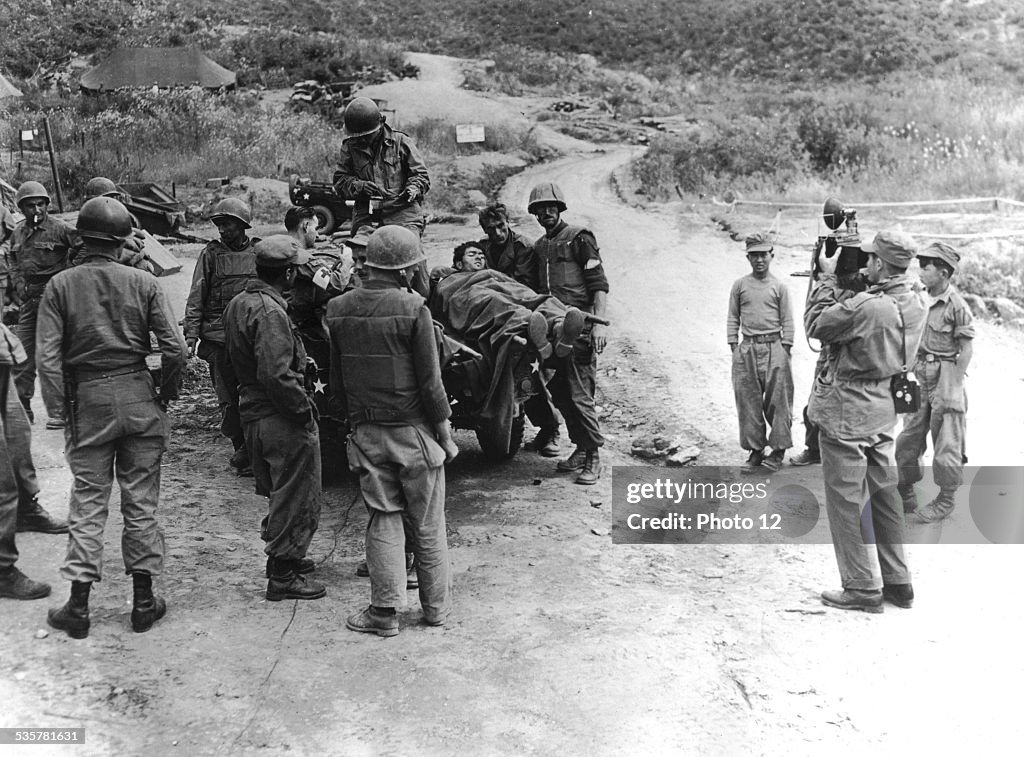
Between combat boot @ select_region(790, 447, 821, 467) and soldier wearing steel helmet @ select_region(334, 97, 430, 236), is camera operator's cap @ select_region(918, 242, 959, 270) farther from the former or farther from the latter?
soldier wearing steel helmet @ select_region(334, 97, 430, 236)

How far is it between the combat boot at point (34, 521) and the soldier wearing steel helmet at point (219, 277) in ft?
3.15

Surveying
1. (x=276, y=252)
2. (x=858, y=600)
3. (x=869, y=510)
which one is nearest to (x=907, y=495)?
(x=869, y=510)

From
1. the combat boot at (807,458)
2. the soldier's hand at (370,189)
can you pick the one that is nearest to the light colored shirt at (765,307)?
the combat boot at (807,458)

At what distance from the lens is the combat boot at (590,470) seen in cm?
563

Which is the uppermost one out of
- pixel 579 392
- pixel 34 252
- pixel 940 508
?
pixel 34 252

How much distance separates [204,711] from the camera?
10.5ft

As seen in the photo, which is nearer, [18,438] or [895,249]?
[895,249]

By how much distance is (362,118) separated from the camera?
5805 mm

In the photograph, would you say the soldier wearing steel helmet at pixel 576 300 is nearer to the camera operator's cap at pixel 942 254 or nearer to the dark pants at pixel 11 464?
the camera operator's cap at pixel 942 254

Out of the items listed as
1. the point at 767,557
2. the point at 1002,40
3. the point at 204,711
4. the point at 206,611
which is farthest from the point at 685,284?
the point at 204,711

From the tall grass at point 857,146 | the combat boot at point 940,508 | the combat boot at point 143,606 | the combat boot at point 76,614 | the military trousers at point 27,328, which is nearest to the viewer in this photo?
the combat boot at point 76,614

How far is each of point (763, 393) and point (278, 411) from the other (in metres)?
3.19

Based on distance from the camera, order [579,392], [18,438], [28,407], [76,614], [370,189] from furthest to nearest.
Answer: [28,407] < [370,189] < [579,392] < [18,438] < [76,614]

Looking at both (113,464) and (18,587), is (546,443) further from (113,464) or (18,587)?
(18,587)
